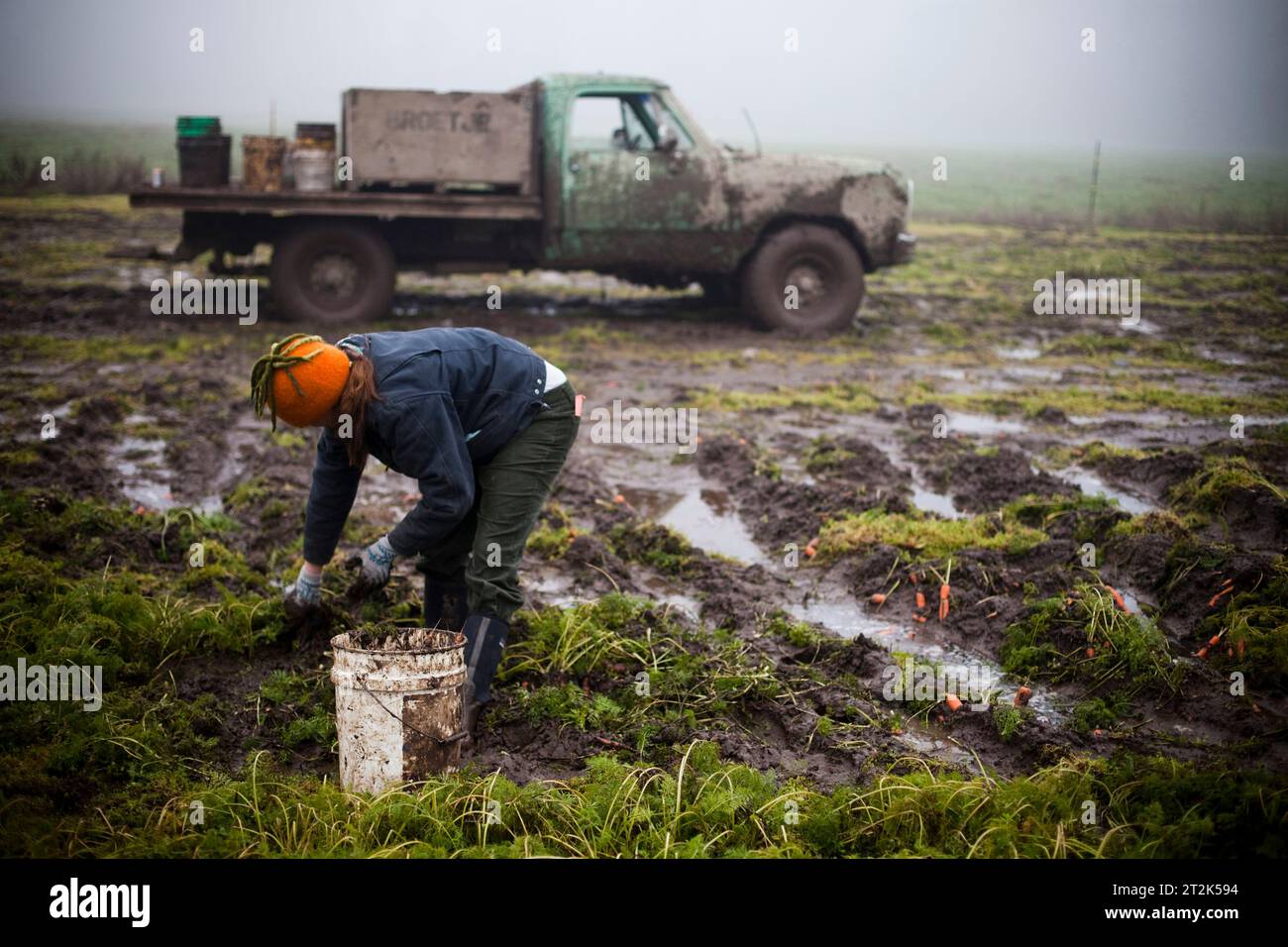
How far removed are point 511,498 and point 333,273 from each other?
8.04 metres

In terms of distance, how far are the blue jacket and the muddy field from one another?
75cm

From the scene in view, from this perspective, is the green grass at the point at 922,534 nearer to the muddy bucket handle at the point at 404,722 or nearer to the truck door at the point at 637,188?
the muddy bucket handle at the point at 404,722

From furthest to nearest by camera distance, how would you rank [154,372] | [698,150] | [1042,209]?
[1042,209] → [698,150] → [154,372]

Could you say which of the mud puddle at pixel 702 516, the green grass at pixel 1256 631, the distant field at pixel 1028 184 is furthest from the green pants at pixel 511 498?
the distant field at pixel 1028 184

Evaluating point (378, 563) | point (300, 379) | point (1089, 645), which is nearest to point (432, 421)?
point (300, 379)

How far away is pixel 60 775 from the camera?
11.4ft

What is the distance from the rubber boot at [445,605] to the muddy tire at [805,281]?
779 centimetres

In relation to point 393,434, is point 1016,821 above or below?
below

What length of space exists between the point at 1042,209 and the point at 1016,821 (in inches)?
1183

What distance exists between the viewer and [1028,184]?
41.6m

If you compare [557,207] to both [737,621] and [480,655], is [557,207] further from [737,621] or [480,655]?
[480,655]
